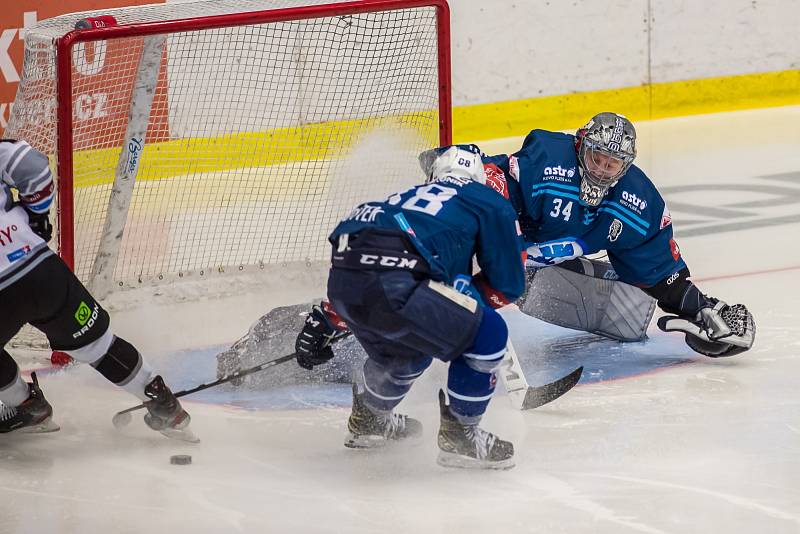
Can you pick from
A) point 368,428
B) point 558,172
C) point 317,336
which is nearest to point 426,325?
point 368,428

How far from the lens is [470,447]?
11.4ft

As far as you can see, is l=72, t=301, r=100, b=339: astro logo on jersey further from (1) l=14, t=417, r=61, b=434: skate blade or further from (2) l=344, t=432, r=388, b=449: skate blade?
(2) l=344, t=432, r=388, b=449: skate blade

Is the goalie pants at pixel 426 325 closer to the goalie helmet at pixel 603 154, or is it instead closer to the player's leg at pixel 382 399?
the player's leg at pixel 382 399

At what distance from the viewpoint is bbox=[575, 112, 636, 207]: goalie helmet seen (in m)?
Result: 4.05

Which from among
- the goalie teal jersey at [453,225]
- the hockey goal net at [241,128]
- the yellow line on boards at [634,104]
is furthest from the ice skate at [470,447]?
the yellow line on boards at [634,104]

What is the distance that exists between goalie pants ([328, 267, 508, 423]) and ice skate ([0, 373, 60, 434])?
40.7 inches

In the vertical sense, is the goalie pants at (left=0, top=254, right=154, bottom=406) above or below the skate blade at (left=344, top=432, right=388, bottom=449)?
above

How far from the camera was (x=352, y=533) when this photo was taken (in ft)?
10.1

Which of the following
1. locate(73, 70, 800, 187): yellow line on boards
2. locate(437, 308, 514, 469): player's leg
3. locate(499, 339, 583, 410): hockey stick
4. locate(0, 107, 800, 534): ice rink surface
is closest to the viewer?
locate(0, 107, 800, 534): ice rink surface

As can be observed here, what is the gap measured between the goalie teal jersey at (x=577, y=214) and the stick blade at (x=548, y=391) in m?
0.48

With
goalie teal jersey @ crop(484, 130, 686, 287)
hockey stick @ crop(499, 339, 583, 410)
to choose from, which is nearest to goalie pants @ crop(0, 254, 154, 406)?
hockey stick @ crop(499, 339, 583, 410)

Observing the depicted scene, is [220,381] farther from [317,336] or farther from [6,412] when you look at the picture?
[6,412]

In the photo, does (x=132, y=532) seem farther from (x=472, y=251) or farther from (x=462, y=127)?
(x=462, y=127)

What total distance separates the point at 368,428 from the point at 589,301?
1.27 m
